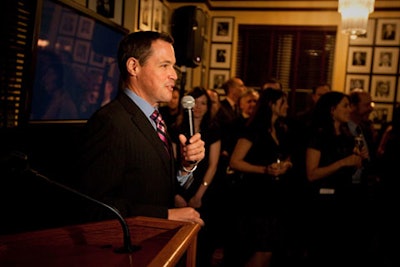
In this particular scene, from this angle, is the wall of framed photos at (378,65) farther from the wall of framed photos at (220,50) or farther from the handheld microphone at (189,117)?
the handheld microphone at (189,117)

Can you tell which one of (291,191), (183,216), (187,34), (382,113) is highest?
(187,34)

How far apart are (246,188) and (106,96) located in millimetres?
1198

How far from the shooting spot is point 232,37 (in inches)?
267

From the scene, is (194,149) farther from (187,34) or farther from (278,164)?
(187,34)

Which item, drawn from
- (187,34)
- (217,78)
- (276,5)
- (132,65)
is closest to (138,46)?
(132,65)

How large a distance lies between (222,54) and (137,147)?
5563mm

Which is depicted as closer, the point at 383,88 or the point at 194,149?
the point at 194,149

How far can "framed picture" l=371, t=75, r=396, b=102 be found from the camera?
20.6 ft

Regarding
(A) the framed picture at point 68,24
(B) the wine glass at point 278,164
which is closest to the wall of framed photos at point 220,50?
(B) the wine glass at point 278,164

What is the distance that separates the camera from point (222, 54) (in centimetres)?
679

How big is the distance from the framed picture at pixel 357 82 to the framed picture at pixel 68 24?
16.9ft

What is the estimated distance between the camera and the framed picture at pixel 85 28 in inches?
92.9

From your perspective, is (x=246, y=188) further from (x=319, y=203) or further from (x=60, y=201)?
(x=60, y=201)

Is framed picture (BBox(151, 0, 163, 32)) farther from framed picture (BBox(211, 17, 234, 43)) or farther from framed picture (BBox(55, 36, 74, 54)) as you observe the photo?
framed picture (BBox(55, 36, 74, 54))
